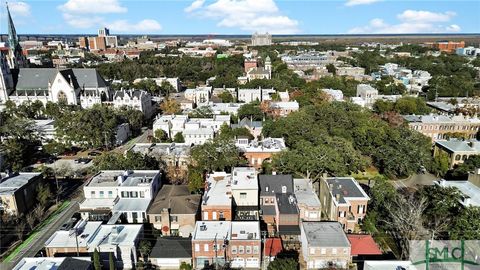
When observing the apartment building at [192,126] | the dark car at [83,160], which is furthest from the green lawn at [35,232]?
the apartment building at [192,126]

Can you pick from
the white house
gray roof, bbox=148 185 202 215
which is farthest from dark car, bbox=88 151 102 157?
gray roof, bbox=148 185 202 215

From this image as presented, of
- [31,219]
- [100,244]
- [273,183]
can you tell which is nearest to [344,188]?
[273,183]

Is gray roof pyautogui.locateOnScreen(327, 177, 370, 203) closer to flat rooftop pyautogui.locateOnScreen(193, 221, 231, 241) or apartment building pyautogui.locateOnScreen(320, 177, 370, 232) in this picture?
apartment building pyautogui.locateOnScreen(320, 177, 370, 232)

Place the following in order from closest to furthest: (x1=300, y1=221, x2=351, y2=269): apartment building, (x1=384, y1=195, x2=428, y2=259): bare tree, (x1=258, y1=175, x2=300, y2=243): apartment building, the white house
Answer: (x1=300, y1=221, x2=351, y2=269): apartment building, (x1=384, y1=195, x2=428, y2=259): bare tree, (x1=258, y1=175, x2=300, y2=243): apartment building, the white house

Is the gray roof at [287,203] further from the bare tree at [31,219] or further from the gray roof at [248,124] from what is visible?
the gray roof at [248,124]

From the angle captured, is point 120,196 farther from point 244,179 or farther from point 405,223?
point 405,223

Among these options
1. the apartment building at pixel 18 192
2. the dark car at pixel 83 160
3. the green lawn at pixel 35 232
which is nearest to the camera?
the green lawn at pixel 35 232
